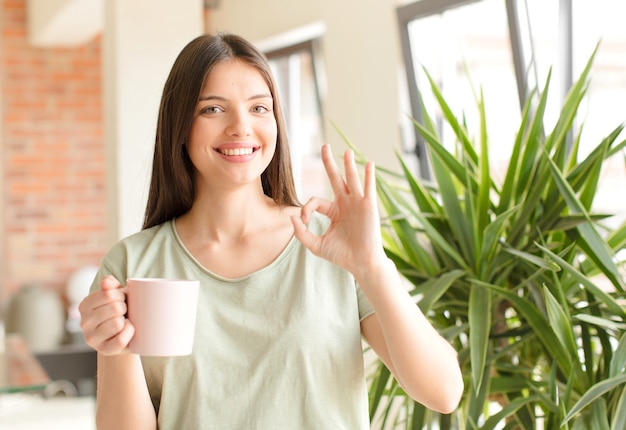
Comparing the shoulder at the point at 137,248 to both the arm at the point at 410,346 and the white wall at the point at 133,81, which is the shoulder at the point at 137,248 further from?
the white wall at the point at 133,81

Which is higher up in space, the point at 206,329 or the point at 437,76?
the point at 437,76

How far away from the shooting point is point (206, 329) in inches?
56.1

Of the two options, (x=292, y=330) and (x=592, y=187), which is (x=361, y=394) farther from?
(x=592, y=187)

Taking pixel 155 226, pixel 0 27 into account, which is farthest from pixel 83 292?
pixel 155 226

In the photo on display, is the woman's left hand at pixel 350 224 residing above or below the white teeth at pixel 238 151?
below

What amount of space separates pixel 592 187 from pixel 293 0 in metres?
3.25

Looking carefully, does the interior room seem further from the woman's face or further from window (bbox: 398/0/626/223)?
the woman's face

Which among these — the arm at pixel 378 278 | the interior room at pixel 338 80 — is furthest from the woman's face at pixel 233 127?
the interior room at pixel 338 80

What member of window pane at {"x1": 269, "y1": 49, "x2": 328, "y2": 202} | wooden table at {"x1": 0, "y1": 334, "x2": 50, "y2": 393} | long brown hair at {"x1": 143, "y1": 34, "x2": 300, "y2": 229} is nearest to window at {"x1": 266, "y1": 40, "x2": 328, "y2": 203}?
window pane at {"x1": 269, "y1": 49, "x2": 328, "y2": 202}

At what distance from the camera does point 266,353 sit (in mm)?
1401

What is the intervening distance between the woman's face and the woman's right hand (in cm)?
26

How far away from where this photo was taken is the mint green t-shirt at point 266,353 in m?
1.39

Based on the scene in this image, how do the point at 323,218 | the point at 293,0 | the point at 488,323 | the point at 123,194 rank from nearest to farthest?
1. the point at 323,218
2. the point at 488,323
3. the point at 123,194
4. the point at 293,0

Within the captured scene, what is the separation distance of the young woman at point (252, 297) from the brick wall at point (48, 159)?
6.18 m
